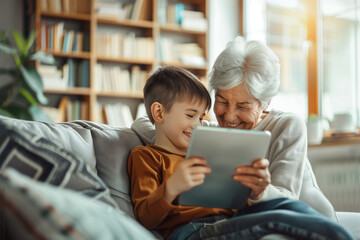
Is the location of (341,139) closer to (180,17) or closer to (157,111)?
(157,111)

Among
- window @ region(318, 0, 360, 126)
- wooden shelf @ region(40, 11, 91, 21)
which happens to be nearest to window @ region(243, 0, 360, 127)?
window @ region(318, 0, 360, 126)

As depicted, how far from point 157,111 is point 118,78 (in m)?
2.82

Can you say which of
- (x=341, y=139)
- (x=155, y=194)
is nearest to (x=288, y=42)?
(x=341, y=139)

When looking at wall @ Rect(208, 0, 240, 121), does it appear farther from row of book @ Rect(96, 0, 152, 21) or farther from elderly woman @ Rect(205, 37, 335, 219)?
elderly woman @ Rect(205, 37, 335, 219)

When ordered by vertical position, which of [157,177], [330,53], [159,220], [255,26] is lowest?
[159,220]

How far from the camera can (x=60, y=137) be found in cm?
140

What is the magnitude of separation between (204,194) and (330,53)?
9.37 ft

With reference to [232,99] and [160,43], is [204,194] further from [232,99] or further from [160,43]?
[160,43]

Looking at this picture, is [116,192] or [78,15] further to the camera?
[78,15]

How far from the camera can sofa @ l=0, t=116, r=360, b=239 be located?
27.0 inches

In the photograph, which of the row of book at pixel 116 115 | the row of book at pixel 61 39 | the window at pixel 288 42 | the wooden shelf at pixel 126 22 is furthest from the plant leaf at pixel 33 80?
the window at pixel 288 42

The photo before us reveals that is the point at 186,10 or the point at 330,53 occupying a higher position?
the point at 186,10

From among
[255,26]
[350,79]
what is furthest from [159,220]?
[255,26]

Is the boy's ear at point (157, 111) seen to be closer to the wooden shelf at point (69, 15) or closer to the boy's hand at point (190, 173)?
the boy's hand at point (190, 173)
